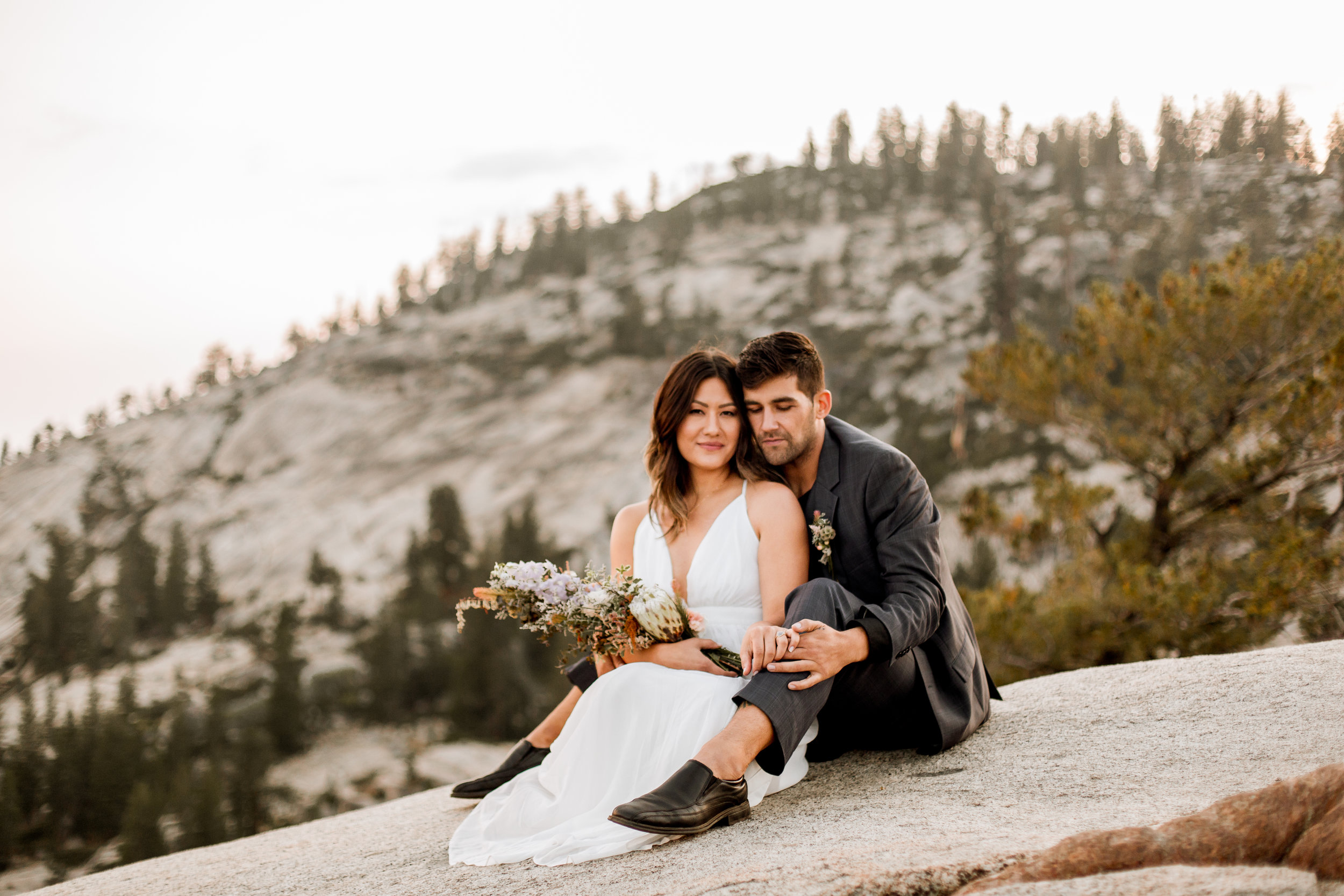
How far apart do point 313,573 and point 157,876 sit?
176 ft

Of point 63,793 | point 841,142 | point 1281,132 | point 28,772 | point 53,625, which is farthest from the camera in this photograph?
point 841,142

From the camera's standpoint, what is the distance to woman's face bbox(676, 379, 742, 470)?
4074mm

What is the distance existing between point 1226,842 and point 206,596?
2527 inches

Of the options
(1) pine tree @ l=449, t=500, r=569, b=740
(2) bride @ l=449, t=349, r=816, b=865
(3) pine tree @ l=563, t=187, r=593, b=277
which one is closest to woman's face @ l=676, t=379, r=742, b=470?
(2) bride @ l=449, t=349, r=816, b=865

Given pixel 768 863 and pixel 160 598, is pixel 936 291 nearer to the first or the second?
pixel 160 598

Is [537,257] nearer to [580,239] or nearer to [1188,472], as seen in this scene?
[580,239]

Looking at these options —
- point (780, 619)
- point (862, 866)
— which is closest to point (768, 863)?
point (862, 866)

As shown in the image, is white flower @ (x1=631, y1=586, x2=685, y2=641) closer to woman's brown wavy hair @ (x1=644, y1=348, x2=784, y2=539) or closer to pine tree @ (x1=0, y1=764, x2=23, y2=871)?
woman's brown wavy hair @ (x1=644, y1=348, x2=784, y2=539)

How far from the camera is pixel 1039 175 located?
94.4m

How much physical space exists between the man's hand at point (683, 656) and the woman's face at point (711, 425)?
0.89 metres

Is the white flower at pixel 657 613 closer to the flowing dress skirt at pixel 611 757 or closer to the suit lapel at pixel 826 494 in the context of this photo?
the flowing dress skirt at pixel 611 757

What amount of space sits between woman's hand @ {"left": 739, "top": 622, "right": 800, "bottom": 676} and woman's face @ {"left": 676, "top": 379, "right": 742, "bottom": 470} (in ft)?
3.47

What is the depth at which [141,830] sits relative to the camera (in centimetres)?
3306

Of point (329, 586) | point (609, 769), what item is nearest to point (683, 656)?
point (609, 769)
